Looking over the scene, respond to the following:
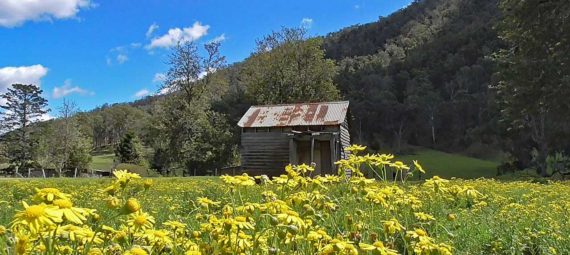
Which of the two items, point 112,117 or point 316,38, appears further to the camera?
point 112,117

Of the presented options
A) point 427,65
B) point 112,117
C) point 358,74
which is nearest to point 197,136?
point 358,74

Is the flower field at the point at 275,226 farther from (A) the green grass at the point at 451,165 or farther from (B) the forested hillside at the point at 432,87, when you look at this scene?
(B) the forested hillside at the point at 432,87

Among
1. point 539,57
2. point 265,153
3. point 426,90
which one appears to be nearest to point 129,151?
point 265,153

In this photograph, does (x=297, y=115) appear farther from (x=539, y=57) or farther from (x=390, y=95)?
(x=390, y=95)

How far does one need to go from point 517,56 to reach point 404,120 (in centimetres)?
5004

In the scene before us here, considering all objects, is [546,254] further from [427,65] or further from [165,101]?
[427,65]

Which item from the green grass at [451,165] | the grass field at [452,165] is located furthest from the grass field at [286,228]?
the green grass at [451,165]

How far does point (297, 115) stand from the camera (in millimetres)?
28297

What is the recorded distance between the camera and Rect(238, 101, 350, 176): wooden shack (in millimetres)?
27406

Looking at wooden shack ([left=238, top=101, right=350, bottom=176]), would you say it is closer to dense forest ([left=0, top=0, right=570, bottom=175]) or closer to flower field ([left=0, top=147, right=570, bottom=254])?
dense forest ([left=0, top=0, right=570, bottom=175])

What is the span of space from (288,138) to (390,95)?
4837 centimetres

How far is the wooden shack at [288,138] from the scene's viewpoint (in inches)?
1079

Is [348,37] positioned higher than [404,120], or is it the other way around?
[348,37]

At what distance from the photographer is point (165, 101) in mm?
48188
